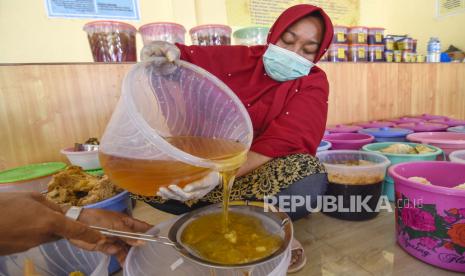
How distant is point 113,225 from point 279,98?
697mm

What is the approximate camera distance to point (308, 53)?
107 cm

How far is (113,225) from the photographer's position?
1.97ft

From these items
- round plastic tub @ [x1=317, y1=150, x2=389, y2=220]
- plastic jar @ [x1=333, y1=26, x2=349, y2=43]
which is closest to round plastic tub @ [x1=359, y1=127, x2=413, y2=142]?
round plastic tub @ [x1=317, y1=150, x2=389, y2=220]

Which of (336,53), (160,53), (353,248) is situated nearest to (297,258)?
(353,248)

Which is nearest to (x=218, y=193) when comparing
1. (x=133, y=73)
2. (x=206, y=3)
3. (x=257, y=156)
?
(x=257, y=156)

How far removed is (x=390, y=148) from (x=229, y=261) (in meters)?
1.10

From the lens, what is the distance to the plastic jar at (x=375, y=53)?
2223mm

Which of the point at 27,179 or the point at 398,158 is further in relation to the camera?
the point at 398,158

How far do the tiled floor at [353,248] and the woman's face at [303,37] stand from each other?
0.68 m

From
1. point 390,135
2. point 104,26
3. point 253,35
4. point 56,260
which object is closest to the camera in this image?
point 56,260

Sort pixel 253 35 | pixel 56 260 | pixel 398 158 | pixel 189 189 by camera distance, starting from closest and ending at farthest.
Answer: pixel 189 189
pixel 56 260
pixel 398 158
pixel 253 35

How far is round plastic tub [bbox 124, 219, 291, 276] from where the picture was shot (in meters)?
0.53

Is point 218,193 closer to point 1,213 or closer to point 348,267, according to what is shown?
point 348,267

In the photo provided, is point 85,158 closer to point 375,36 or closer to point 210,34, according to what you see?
point 210,34
